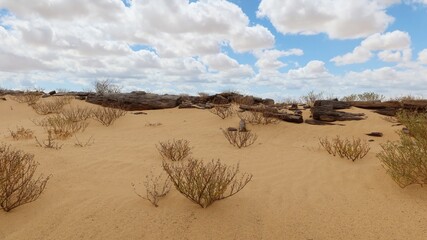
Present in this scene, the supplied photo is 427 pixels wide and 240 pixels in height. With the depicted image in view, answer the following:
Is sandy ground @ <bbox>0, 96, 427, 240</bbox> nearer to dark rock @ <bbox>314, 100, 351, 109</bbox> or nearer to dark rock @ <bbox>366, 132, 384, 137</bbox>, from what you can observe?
dark rock @ <bbox>366, 132, 384, 137</bbox>

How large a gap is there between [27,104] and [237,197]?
1424cm

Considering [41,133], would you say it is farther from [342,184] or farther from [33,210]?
[342,184]

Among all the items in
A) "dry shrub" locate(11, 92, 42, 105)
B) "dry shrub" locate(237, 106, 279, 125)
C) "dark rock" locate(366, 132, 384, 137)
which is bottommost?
"dark rock" locate(366, 132, 384, 137)

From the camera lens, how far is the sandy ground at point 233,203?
3.64m

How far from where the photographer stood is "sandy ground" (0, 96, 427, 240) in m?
3.64

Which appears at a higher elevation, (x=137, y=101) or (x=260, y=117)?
(x=137, y=101)

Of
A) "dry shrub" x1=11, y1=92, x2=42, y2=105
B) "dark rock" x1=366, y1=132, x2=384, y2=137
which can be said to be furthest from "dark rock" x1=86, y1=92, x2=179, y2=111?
"dark rock" x1=366, y1=132, x2=384, y2=137

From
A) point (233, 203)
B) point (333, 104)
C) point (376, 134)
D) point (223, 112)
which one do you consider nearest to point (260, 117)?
point (223, 112)

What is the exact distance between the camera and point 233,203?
4293 mm

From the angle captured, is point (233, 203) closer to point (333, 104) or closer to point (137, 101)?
point (333, 104)

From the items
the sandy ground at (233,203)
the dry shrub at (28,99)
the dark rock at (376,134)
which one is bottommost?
the sandy ground at (233,203)

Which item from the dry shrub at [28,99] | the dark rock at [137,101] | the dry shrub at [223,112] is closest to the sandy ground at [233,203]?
the dry shrub at [223,112]

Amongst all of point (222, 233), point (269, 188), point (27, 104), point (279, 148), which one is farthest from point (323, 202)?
point (27, 104)

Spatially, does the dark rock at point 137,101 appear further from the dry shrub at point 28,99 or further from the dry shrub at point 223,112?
the dry shrub at point 223,112
